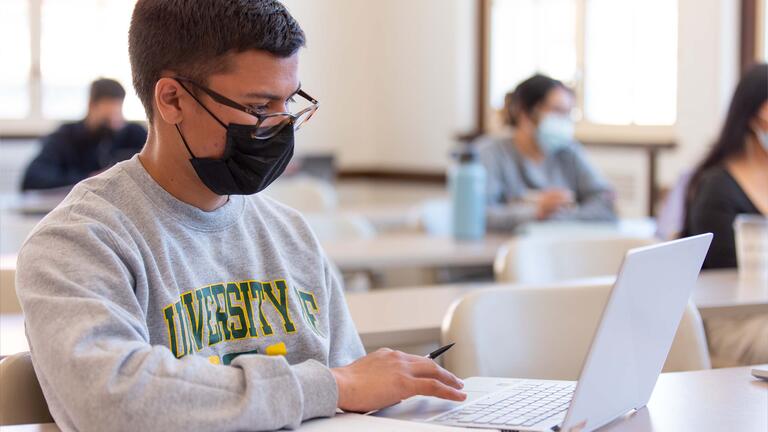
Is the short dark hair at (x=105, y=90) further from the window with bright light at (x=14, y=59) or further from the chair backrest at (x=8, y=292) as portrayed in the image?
the chair backrest at (x=8, y=292)

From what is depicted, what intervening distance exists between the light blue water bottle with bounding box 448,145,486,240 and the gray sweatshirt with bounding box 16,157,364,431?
205cm

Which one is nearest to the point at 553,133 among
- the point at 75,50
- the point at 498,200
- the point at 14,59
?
the point at 498,200

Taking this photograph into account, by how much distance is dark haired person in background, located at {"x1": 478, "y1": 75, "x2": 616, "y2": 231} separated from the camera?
4.23 meters

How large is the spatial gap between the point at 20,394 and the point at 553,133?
10.4ft

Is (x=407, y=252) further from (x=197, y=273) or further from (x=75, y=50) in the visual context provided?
(x=75, y=50)

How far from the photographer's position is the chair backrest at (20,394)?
1.35m

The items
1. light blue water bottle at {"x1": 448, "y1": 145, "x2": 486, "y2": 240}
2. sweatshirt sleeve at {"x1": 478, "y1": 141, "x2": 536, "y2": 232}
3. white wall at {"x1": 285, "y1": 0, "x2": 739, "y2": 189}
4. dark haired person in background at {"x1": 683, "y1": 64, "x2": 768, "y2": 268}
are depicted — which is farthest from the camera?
white wall at {"x1": 285, "y1": 0, "x2": 739, "y2": 189}

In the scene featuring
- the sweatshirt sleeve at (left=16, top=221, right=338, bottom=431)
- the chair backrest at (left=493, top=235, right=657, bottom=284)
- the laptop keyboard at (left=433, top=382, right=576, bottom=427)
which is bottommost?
the chair backrest at (left=493, top=235, right=657, bottom=284)

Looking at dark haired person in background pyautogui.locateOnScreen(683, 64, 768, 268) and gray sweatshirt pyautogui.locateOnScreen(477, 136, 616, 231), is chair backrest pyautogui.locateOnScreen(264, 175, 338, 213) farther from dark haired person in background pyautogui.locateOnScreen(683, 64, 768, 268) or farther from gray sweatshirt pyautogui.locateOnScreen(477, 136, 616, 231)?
dark haired person in background pyautogui.locateOnScreen(683, 64, 768, 268)

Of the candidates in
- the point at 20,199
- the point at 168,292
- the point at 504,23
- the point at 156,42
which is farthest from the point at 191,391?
the point at 504,23

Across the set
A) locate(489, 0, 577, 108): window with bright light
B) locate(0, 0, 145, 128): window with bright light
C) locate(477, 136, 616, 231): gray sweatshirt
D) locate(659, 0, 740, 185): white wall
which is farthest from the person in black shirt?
locate(659, 0, 740, 185): white wall

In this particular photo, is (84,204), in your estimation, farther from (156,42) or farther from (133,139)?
(133,139)

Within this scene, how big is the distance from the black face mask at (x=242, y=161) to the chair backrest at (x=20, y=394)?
331mm

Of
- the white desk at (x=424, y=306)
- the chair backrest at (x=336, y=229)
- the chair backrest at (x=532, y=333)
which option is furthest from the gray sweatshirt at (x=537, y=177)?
the chair backrest at (x=532, y=333)
